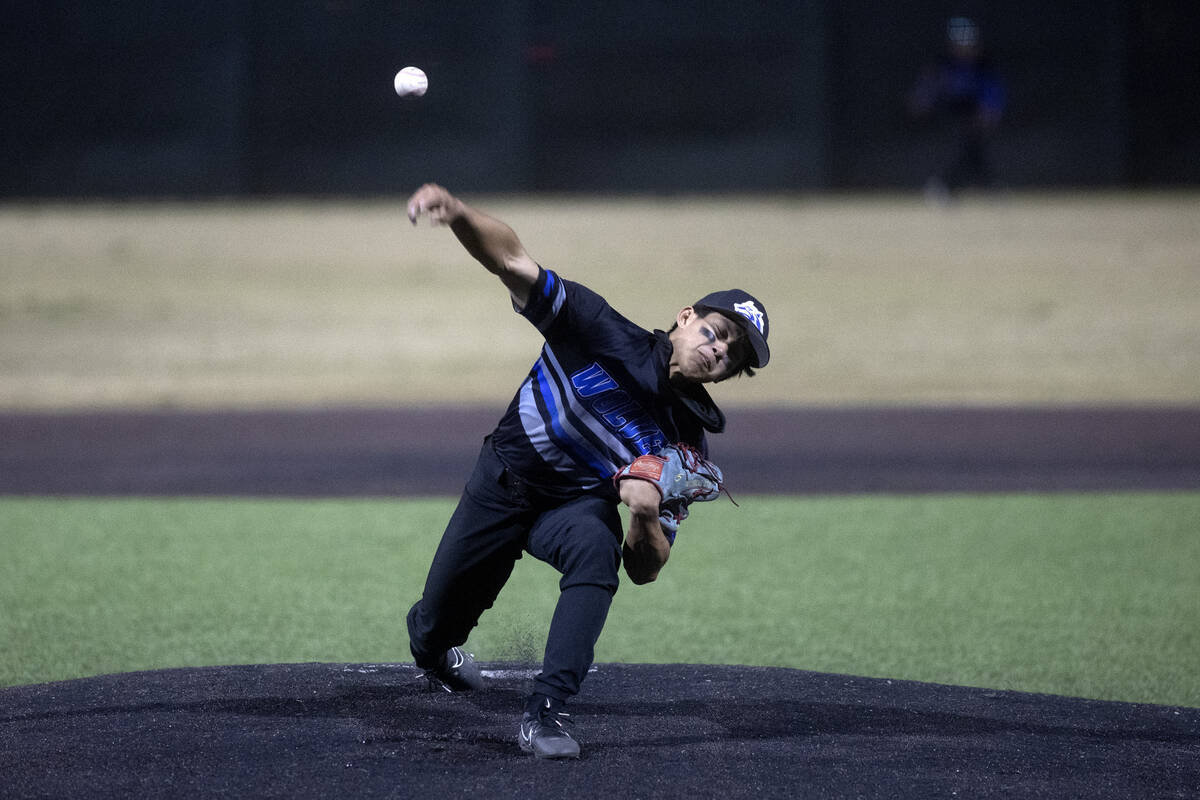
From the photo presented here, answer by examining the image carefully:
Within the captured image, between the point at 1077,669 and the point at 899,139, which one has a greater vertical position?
the point at 899,139

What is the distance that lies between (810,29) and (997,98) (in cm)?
223

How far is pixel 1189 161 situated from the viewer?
16141mm

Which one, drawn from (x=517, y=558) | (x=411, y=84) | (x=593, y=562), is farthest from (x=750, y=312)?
(x=411, y=84)

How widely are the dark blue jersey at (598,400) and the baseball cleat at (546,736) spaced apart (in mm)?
737

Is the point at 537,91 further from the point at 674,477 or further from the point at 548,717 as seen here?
the point at 548,717

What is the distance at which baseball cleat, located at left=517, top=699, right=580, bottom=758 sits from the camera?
399 centimetres

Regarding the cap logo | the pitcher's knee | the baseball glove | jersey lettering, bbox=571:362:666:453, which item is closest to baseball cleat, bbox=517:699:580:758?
the pitcher's knee

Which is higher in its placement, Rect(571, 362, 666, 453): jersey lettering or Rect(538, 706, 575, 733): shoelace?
Rect(571, 362, 666, 453): jersey lettering

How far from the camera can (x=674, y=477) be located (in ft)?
13.4

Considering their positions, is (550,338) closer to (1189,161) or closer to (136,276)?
(136,276)

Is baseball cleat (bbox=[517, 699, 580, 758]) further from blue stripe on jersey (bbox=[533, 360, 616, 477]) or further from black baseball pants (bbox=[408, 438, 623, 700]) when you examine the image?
blue stripe on jersey (bbox=[533, 360, 616, 477])

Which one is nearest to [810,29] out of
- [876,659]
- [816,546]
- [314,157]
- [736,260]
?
[736,260]

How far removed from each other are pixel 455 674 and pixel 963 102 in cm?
1250

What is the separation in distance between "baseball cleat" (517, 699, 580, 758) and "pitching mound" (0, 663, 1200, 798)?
0.04m
